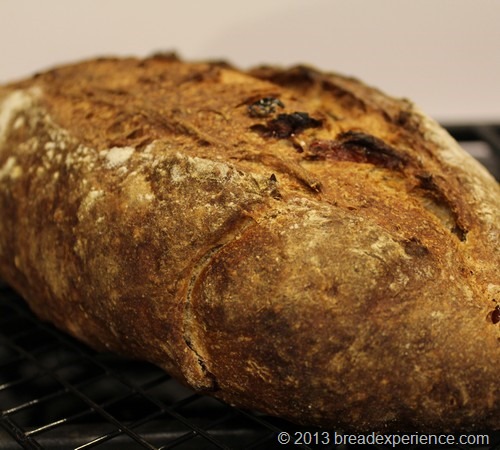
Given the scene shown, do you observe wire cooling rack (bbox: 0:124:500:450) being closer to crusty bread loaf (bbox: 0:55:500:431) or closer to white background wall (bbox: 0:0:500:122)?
crusty bread loaf (bbox: 0:55:500:431)

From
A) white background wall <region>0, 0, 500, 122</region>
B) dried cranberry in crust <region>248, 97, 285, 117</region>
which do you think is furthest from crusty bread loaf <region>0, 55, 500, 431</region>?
white background wall <region>0, 0, 500, 122</region>

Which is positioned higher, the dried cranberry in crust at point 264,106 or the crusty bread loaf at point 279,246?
the dried cranberry in crust at point 264,106

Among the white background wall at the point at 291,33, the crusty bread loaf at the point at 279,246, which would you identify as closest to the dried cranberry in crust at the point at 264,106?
the crusty bread loaf at the point at 279,246

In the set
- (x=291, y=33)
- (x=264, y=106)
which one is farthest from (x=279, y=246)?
(x=291, y=33)

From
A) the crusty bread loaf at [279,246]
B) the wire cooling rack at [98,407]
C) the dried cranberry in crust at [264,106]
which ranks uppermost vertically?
the dried cranberry in crust at [264,106]

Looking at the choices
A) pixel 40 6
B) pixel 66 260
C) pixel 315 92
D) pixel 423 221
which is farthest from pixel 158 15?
pixel 423 221

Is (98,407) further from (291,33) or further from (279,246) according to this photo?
(291,33)

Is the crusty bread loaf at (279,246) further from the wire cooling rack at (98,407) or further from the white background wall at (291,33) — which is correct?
the white background wall at (291,33)

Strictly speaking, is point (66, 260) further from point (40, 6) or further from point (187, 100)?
point (40, 6)
